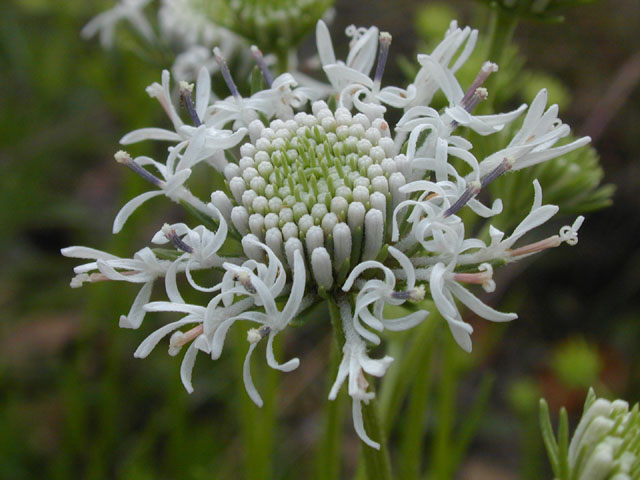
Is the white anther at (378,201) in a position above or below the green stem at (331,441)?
above

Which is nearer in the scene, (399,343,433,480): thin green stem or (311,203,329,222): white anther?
(311,203,329,222): white anther

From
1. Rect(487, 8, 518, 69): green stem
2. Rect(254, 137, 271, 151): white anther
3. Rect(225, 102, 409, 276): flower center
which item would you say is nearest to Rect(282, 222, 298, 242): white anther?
Rect(225, 102, 409, 276): flower center

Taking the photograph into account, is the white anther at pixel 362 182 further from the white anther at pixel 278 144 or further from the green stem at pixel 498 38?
the green stem at pixel 498 38

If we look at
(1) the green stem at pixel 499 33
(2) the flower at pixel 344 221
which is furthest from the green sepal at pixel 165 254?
(1) the green stem at pixel 499 33

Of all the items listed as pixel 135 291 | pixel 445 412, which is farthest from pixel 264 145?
pixel 135 291

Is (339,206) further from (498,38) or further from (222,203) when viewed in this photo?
(498,38)

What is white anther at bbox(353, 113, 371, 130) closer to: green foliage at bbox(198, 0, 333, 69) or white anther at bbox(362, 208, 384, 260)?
white anther at bbox(362, 208, 384, 260)

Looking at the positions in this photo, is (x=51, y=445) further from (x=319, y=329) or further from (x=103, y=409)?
(x=319, y=329)
